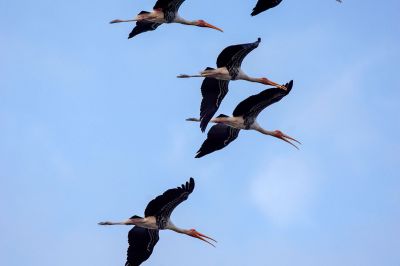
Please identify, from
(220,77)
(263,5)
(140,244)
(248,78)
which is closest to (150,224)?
(140,244)

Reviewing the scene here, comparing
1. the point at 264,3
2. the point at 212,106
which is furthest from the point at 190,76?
the point at 264,3

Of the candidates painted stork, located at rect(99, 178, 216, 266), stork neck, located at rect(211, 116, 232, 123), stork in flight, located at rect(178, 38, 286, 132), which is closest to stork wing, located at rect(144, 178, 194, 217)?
painted stork, located at rect(99, 178, 216, 266)

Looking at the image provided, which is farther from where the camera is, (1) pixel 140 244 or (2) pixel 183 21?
(2) pixel 183 21

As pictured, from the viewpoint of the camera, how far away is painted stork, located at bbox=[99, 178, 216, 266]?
→ 3916 centimetres

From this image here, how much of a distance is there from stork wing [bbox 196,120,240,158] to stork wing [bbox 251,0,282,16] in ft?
13.0

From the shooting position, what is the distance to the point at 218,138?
43906 millimetres

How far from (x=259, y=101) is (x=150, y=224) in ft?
18.3

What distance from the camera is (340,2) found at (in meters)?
46.8

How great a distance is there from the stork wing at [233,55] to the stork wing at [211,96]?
90 centimetres

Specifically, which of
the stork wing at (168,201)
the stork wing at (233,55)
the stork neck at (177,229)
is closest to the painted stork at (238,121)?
the stork wing at (233,55)

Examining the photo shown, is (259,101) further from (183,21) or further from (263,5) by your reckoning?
(183,21)

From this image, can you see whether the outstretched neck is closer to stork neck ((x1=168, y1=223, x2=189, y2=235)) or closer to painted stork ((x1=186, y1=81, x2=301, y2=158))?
painted stork ((x1=186, y1=81, x2=301, y2=158))

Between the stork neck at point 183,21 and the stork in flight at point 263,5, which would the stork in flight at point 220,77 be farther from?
the stork neck at point 183,21

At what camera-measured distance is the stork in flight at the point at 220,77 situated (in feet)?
137
